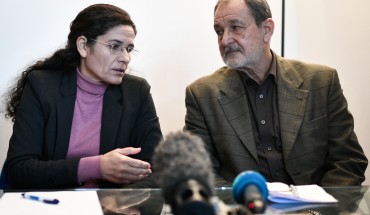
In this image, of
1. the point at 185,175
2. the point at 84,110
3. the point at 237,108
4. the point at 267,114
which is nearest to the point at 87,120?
the point at 84,110

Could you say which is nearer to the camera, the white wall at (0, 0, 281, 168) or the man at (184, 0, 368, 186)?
the man at (184, 0, 368, 186)

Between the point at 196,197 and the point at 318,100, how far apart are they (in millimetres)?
1416

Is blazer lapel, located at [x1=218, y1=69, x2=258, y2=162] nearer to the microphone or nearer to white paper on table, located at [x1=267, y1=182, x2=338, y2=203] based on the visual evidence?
white paper on table, located at [x1=267, y1=182, x2=338, y2=203]

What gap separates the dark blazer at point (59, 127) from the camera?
1.53 meters

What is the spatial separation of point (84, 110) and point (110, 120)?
0.38 feet

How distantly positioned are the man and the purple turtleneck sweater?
0.40m

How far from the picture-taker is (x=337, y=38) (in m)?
2.49

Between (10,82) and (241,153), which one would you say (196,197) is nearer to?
(241,153)

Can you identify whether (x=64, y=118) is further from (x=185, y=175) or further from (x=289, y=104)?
(x=185, y=175)

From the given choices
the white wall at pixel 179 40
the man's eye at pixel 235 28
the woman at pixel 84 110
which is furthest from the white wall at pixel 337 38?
the woman at pixel 84 110

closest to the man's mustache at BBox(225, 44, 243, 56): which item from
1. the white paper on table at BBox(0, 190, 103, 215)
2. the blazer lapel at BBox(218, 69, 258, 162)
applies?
the blazer lapel at BBox(218, 69, 258, 162)

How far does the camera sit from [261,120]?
177cm

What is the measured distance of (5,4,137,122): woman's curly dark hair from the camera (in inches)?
70.0

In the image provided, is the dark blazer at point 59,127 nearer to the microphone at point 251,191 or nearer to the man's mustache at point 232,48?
the man's mustache at point 232,48
